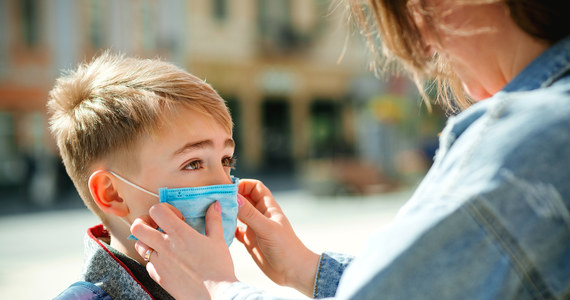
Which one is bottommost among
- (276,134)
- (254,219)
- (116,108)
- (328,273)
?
(276,134)

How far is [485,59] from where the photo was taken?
3.26ft

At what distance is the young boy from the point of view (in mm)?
1581

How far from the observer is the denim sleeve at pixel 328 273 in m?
1.56

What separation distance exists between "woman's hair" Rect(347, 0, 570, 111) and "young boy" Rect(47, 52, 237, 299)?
58 centimetres

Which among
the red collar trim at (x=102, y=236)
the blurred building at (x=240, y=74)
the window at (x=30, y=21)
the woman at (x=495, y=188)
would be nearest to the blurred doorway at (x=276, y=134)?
the blurred building at (x=240, y=74)

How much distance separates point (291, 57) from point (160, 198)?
22.0 m

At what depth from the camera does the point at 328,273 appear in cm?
159

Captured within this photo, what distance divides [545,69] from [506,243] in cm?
31

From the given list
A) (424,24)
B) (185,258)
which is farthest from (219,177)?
(424,24)

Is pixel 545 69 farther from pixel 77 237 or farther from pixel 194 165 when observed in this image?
pixel 77 237

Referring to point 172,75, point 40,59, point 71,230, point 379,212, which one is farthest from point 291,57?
point 172,75

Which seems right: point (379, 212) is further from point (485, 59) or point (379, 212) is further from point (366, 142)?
point (485, 59)

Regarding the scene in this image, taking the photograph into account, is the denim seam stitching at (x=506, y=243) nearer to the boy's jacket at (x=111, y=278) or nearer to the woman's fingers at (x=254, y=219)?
the woman's fingers at (x=254, y=219)

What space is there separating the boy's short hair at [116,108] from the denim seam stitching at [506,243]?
110 centimetres
